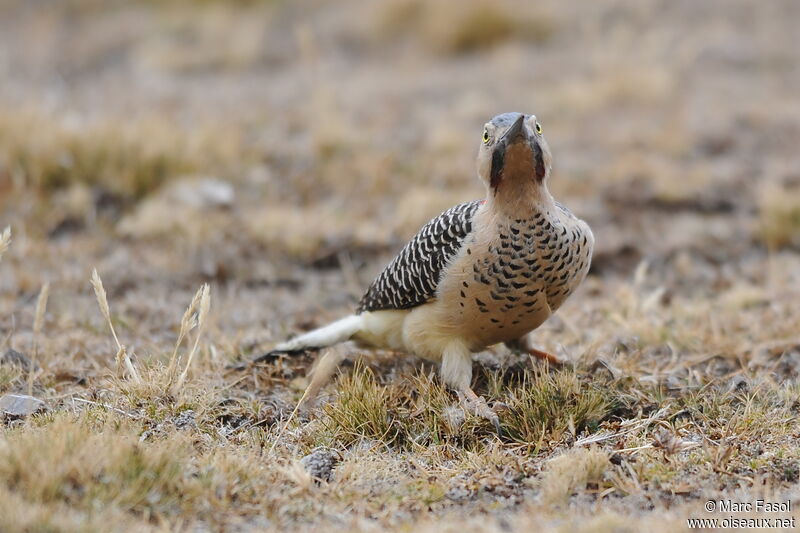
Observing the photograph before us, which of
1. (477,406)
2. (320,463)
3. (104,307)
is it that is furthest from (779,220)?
(104,307)

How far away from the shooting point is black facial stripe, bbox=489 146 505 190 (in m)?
3.87

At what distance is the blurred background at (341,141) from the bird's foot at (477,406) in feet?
4.64

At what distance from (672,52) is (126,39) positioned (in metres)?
7.34

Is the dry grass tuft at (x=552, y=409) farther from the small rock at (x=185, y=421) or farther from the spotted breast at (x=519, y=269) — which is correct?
the small rock at (x=185, y=421)

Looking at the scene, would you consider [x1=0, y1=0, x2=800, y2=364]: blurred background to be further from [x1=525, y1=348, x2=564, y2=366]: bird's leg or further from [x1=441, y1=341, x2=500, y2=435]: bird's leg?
[x1=525, y1=348, x2=564, y2=366]: bird's leg

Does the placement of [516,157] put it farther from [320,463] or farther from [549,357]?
[320,463]

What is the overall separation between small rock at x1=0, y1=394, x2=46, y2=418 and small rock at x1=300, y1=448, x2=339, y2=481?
1260 millimetres

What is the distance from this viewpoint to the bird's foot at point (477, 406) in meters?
3.88

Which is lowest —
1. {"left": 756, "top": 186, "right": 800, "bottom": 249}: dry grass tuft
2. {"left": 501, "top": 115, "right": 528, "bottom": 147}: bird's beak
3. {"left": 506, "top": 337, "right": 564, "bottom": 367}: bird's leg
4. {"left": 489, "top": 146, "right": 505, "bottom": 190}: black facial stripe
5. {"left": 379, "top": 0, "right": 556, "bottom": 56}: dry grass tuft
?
{"left": 506, "top": 337, "right": 564, "bottom": 367}: bird's leg


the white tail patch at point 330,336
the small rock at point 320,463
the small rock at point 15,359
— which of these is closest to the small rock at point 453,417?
the small rock at point 320,463

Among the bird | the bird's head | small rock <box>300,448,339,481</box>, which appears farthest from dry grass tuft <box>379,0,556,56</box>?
small rock <box>300,448,339,481</box>

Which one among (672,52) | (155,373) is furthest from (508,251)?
(672,52)

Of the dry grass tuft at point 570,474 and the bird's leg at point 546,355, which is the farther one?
the bird's leg at point 546,355

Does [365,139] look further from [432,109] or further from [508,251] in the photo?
[508,251]
